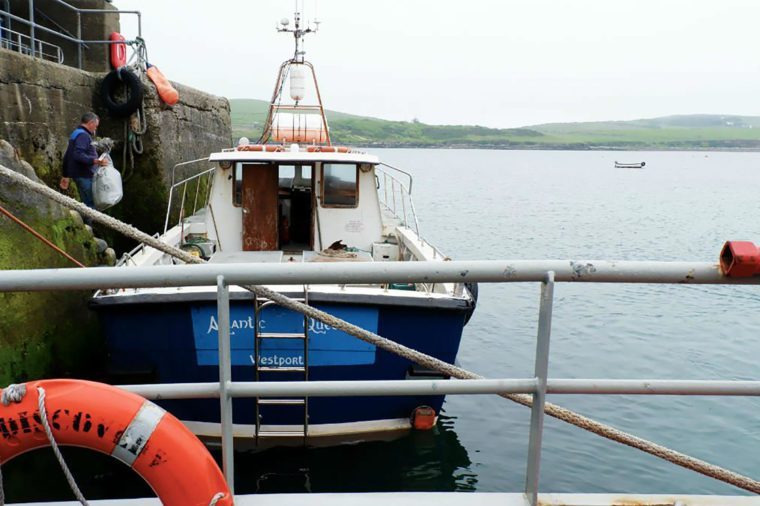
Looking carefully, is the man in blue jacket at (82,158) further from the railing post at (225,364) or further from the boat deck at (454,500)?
the railing post at (225,364)

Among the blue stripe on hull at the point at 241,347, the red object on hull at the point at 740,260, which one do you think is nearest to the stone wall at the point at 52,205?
the blue stripe on hull at the point at 241,347

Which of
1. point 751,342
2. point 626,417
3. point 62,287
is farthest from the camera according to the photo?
point 751,342

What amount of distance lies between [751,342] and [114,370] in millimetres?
10807

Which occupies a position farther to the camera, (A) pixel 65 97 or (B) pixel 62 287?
(A) pixel 65 97

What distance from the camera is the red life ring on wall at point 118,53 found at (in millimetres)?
12438

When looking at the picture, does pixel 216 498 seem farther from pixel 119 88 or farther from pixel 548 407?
pixel 119 88

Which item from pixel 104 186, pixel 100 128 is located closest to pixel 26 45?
pixel 100 128

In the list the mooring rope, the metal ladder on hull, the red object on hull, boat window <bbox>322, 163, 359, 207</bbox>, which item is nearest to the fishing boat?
the metal ladder on hull

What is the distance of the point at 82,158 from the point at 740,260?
7.78 metres

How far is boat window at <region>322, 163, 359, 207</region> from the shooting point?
30.3 feet

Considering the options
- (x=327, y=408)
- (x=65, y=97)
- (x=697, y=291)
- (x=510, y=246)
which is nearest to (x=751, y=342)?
(x=697, y=291)

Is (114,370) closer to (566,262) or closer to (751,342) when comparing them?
(566,262)

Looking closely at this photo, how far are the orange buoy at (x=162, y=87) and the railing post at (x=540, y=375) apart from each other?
10599 mm

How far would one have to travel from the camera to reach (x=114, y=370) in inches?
228
